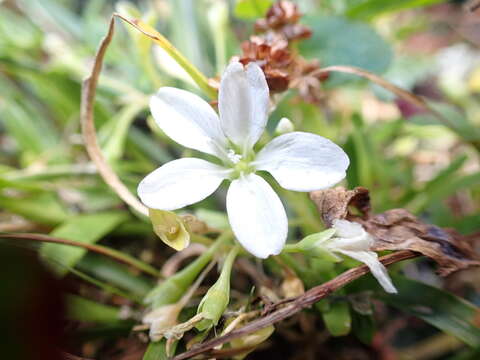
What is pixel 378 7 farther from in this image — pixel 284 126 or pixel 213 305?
pixel 213 305

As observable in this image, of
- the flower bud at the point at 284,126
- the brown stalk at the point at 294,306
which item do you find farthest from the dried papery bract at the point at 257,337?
the flower bud at the point at 284,126

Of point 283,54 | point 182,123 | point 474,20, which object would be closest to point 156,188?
point 182,123

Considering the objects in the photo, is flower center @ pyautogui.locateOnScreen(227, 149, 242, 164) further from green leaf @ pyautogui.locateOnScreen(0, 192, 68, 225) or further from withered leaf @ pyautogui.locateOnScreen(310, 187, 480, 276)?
green leaf @ pyautogui.locateOnScreen(0, 192, 68, 225)

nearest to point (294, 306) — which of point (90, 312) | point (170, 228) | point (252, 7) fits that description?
point (170, 228)

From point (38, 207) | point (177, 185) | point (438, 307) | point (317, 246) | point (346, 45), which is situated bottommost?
point (438, 307)

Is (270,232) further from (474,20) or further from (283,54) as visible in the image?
(474,20)

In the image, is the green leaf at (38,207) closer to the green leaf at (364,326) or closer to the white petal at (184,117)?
the white petal at (184,117)
